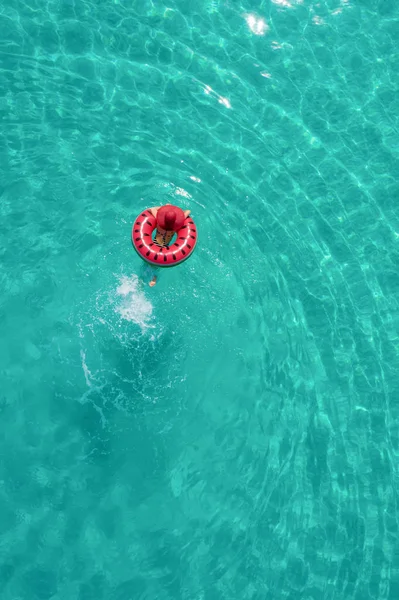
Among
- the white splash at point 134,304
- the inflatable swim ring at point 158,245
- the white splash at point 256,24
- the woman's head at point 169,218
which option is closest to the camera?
the woman's head at point 169,218

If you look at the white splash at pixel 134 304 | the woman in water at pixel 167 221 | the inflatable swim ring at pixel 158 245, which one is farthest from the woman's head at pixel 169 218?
the white splash at pixel 134 304

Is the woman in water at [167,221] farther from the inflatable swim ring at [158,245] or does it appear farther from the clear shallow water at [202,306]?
the clear shallow water at [202,306]

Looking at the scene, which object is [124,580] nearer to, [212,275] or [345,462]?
[345,462]

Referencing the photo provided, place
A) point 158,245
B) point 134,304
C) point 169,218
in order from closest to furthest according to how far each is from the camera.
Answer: point 169,218
point 158,245
point 134,304

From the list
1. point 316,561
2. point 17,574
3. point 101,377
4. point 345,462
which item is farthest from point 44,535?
point 345,462

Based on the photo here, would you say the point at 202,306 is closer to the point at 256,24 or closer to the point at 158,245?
the point at 158,245

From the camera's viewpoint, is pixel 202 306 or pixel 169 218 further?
pixel 202 306

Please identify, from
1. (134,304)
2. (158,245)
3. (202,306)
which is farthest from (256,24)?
(134,304)

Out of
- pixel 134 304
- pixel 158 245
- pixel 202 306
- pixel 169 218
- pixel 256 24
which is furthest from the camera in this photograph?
pixel 256 24

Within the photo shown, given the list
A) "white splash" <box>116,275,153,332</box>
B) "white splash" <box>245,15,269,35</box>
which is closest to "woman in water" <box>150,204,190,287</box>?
"white splash" <box>116,275,153,332</box>
